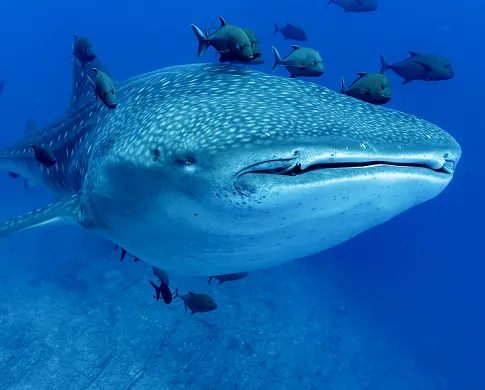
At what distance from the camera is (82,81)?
587 centimetres

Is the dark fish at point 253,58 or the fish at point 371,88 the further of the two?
the fish at point 371,88

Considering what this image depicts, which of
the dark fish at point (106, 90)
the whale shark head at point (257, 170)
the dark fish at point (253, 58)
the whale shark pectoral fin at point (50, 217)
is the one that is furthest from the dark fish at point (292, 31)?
the whale shark pectoral fin at point (50, 217)

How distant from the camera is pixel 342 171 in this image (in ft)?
6.39

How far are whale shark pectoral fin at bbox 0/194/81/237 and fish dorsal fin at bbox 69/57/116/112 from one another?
2363mm

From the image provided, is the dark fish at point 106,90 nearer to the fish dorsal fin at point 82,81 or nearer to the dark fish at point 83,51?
the fish dorsal fin at point 82,81

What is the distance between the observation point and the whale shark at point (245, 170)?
77.7 inches

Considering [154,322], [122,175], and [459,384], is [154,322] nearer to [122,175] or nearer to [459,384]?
[122,175]

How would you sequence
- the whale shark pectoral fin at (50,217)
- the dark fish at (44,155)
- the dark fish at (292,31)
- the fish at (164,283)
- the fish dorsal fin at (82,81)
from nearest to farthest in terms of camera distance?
the whale shark pectoral fin at (50,217) → the fish at (164,283) → the dark fish at (44,155) → the fish dorsal fin at (82,81) → the dark fish at (292,31)

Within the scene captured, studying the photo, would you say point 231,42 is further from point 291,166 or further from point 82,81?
point 82,81

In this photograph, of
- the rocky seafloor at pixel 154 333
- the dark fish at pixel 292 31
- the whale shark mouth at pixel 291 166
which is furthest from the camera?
the dark fish at pixel 292 31

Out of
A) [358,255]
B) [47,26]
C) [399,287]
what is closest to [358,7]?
[358,255]

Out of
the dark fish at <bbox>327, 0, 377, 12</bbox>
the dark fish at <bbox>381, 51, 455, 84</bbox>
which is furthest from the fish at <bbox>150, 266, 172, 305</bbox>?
the dark fish at <bbox>327, 0, 377, 12</bbox>

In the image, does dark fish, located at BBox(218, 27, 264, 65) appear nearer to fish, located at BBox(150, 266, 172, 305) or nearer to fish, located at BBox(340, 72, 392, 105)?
fish, located at BBox(340, 72, 392, 105)

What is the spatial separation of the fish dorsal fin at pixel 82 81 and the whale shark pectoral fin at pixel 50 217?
236cm
